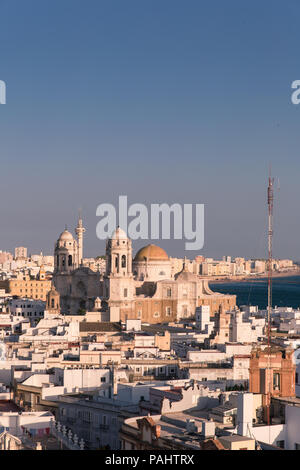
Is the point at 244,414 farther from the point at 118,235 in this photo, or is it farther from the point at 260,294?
the point at 260,294

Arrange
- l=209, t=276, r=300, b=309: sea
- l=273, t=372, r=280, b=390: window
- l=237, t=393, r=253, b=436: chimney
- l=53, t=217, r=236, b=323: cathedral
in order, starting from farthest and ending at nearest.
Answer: l=209, t=276, r=300, b=309: sea, l=53, t=217, r=236, b=323: cathedral, l=273, t=372, r=280, b=390: window, l=237, t=393, r=253, b=436: chimney

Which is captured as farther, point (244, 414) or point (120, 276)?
point (120, 276)

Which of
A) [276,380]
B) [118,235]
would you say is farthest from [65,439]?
[118,235]

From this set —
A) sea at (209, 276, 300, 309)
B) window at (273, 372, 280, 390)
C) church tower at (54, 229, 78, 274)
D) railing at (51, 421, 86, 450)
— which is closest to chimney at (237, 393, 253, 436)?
window at (273, 372, 280, 390)

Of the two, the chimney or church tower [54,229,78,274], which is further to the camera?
church tower [54,229,78,274]

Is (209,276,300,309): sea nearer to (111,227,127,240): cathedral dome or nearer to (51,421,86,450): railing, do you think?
(111,227,127,240): cathedral dome

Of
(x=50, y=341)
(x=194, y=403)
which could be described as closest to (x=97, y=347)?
(x=50, y=341)

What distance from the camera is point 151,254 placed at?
192ft

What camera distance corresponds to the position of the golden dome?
58397 millimetres

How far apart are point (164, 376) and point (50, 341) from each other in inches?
378

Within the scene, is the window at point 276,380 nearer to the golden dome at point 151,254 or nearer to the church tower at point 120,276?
the church tower at point 120,276

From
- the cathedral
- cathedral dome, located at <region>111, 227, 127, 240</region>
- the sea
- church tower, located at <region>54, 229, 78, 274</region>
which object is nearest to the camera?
the cathedral

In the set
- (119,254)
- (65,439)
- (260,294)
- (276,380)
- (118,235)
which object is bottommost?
(65,439)

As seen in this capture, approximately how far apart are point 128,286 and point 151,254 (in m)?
8.29
